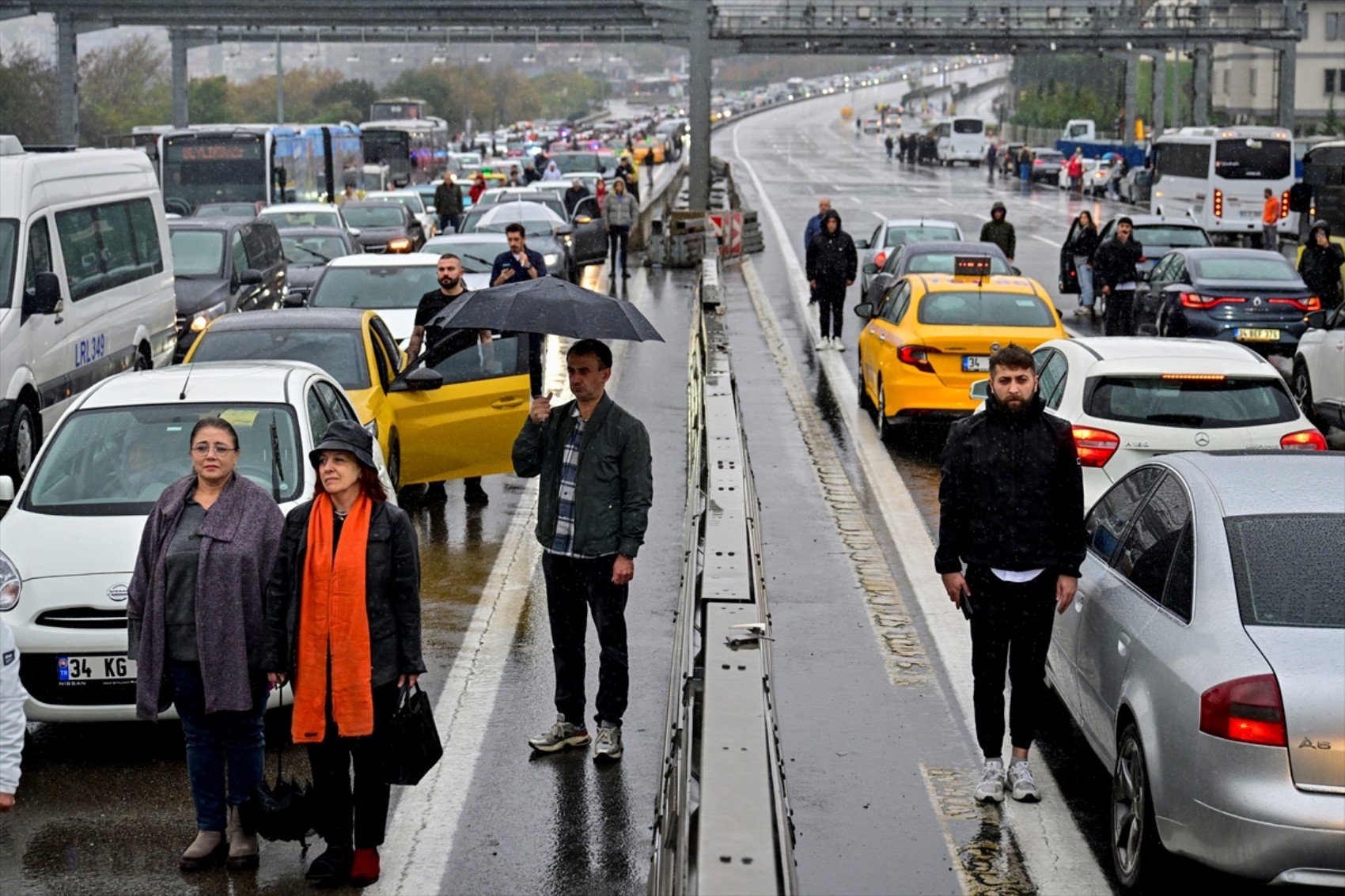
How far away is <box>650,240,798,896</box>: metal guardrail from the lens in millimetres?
4473

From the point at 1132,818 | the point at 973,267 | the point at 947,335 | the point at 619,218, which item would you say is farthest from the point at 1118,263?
the point at 1132,818

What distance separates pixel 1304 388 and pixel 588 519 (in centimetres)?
1257

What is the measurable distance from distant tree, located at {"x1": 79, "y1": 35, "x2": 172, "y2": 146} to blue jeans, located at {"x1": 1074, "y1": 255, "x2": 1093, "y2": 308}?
270 ft

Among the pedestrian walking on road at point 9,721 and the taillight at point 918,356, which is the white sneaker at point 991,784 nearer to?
the pedestrian walking on road at point 9,721

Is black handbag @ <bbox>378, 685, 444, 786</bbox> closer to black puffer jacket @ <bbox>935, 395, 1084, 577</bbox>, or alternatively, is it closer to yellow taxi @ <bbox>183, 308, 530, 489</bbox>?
black puffer jacket @ <bbox>935, 395, 1084, 577</bbox>

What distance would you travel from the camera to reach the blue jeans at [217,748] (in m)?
6.83

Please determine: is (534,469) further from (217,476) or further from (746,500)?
(217,476)

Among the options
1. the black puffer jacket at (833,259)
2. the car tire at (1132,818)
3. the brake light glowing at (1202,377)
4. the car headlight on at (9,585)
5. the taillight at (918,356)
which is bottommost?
the car tire at (1132,818)

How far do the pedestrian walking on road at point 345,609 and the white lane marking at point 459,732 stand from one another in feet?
1.76

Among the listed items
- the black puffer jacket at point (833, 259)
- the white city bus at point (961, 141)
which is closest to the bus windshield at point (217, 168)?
the black puffer jacket at point (833, 259)

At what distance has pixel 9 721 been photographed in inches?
205

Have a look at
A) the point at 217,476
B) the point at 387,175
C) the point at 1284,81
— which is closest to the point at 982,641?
the point at 217,476

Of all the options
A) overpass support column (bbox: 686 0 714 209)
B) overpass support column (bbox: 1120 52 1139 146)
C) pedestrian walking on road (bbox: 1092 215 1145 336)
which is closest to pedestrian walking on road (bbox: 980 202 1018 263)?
pedestrian walking on road (bbox: 1092 215 1145 336)

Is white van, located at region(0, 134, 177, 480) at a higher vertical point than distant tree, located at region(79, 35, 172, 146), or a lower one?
lower
